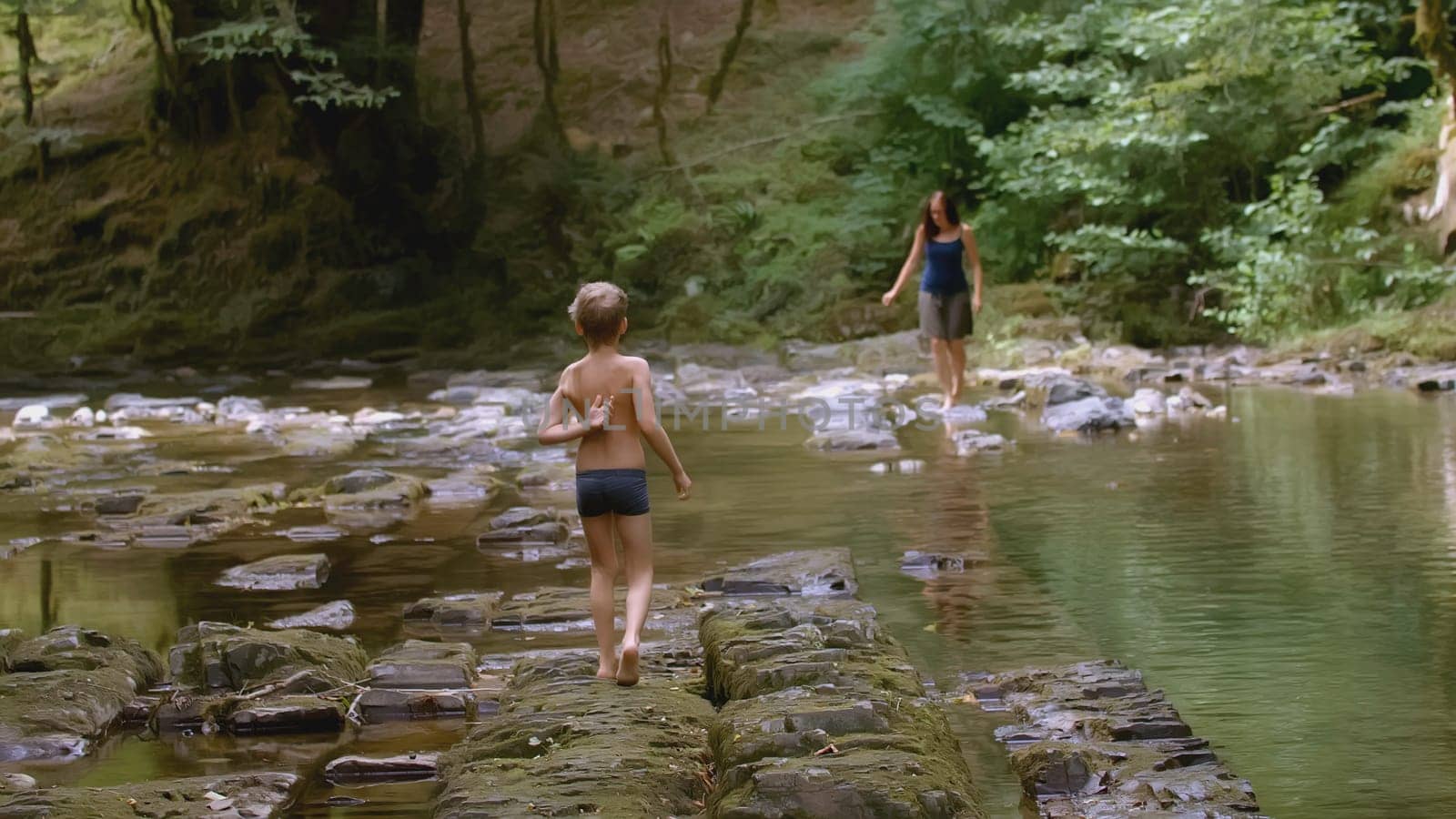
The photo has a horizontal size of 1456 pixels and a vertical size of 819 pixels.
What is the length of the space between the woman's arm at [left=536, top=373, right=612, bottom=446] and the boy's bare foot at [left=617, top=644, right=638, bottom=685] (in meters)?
0.68

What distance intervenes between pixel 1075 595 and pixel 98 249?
70.2ft

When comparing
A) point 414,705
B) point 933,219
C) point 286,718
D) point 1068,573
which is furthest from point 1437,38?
point 286,718

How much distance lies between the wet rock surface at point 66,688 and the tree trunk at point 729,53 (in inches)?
924

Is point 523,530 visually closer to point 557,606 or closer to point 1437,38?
point 557,606

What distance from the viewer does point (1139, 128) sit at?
18.5 metres

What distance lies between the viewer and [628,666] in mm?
4648

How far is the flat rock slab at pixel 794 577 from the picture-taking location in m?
6.26

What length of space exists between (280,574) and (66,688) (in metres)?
2.29

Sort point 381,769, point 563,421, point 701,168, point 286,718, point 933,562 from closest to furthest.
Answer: point 381,769
point 286,718
point 563,421
point 933,562
point 701,168

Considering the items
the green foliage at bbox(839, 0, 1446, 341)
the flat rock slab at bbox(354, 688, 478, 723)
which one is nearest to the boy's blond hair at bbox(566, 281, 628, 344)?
the flat rock slab at bbox(354, 688, 478, 723)

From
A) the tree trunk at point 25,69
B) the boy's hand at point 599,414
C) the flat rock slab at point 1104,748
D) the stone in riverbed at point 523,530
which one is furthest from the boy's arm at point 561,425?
the tree trunk at point 25,69

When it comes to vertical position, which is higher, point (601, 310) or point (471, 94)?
point (471, 94)

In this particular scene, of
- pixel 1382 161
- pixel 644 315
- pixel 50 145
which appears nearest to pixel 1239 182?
pixel 1382 161

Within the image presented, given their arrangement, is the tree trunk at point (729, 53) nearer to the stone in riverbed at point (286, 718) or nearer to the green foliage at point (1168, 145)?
the green foliage at point (1168, 145)
